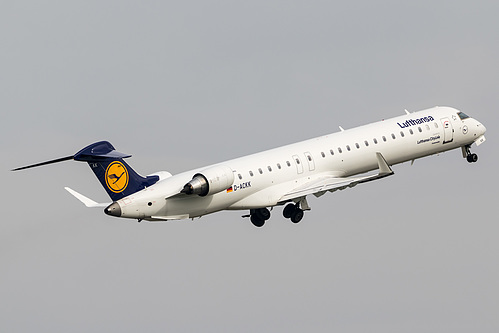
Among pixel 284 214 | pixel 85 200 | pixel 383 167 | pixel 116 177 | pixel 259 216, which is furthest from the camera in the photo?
pixel 259 216

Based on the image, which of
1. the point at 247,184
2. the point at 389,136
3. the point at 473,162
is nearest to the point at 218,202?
the point at 247,184

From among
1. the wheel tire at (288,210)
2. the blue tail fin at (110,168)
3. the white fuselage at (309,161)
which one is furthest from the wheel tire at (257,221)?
the blue tail fin at (110,168)

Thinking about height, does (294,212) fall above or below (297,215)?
above

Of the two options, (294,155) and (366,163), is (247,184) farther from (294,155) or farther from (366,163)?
(366,163)

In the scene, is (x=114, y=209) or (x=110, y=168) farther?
(x=110, y=168)

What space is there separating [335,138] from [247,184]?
608 cm

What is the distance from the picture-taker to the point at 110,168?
54156mm

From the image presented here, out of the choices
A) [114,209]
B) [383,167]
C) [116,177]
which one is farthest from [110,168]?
[383,167]

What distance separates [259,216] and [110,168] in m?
9.25

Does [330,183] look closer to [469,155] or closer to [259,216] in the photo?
[259,216]

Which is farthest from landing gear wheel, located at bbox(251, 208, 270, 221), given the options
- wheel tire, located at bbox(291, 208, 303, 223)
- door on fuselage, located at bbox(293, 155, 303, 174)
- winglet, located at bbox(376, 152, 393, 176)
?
winglet, located at bbox(376, 152, 393, 176)

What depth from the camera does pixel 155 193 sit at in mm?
54438

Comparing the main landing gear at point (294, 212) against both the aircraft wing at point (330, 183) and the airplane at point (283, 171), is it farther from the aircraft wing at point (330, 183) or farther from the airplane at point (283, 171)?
the aircraft wing at point (330, 183)

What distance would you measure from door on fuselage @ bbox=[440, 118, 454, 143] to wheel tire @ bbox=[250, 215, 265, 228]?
11.1 metres
